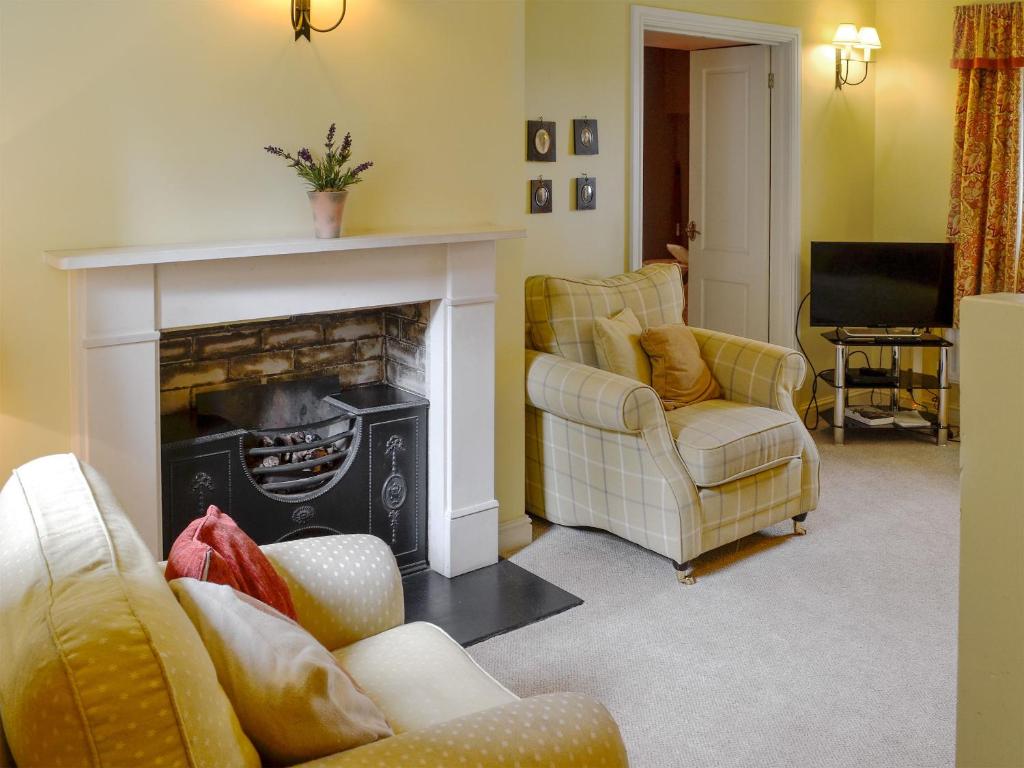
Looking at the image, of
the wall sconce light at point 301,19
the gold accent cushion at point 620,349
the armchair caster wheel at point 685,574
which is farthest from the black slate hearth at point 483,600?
the wall sconce light at point 301,19

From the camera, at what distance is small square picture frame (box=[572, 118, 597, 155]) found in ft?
15.1

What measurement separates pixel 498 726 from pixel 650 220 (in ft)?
22.1

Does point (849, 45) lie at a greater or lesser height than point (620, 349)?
greater

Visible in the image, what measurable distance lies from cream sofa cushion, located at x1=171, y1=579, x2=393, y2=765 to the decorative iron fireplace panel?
5.03 feet

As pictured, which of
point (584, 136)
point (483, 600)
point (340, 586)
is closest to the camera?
point (340, 586)

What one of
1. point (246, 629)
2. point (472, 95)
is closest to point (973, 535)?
point (246, 629)

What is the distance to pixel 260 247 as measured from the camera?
311 cm

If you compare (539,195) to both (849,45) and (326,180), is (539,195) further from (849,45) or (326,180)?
(849,45)

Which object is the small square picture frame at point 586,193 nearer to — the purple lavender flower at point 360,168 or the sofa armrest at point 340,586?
the purple lavender flower at point 360,168

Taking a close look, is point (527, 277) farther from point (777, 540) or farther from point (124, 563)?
point (124, 563)

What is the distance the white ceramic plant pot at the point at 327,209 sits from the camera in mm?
3268

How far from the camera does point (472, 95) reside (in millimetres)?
3734

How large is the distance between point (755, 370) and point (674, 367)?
1.07 feet

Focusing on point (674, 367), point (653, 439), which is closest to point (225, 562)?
point (653, 439)
